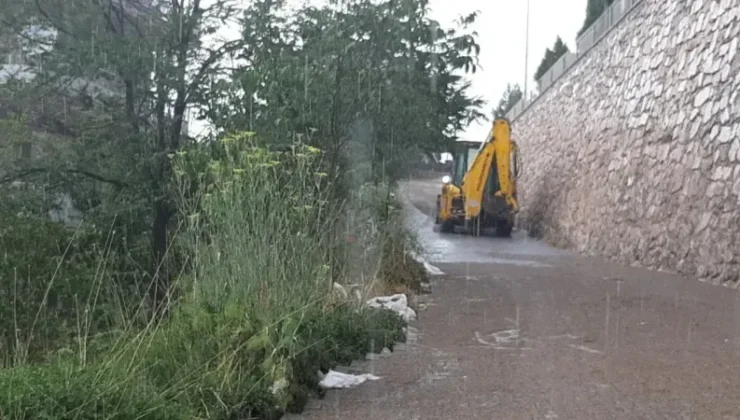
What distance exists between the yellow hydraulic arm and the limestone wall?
129 cm

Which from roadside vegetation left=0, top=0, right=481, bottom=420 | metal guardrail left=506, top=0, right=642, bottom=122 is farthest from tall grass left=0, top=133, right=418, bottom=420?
metal guardrail left=506, top=0, right=642, bottom=122

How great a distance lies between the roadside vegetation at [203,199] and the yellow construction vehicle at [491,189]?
784cm

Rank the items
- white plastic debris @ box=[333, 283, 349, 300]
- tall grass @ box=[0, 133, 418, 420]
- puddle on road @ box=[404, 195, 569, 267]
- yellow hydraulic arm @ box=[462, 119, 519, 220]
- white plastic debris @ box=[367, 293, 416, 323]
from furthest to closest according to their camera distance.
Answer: yellow hydraulic arm @ box=[462, 119, 519, 220]
puddle on road @ box=[404, 195, 569, 267]
white plastic debris @ box=[367, 293, 416, 323]
white plastic debris @ box=[333, 283, 349, 300]
tall grass @ box=[0, 133, 418, 420]

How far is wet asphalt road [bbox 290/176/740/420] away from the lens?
547 centimetres

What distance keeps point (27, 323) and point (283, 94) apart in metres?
3.63

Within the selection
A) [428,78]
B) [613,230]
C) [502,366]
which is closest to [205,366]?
[502,366]

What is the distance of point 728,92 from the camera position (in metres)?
11.7

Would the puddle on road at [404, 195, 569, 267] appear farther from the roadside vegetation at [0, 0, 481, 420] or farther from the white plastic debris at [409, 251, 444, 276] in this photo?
the roadside vegetation at [0, 0, 481, 420]

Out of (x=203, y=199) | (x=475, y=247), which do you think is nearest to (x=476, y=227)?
(x=475, y=247)

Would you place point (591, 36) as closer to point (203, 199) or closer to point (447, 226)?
point (447, 226)

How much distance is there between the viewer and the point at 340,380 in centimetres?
608

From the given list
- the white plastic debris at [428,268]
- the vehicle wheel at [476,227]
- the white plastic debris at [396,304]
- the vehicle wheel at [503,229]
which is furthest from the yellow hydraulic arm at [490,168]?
the white plastic debris at [396,304]

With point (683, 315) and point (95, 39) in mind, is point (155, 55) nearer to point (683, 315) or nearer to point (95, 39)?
point (95, 39)

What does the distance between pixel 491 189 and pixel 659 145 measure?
10.3 metres
